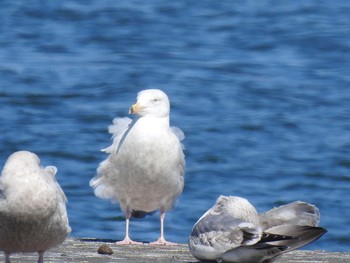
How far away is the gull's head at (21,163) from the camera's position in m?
7.77

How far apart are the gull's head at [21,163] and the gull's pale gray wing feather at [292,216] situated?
1.70m

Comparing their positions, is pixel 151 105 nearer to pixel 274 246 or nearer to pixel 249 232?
pixel 249 232

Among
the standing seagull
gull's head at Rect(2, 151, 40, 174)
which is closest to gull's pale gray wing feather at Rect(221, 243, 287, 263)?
gull's head at Rect(2, 151, 40, 174)

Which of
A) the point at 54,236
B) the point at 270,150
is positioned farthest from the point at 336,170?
the point at 54,236

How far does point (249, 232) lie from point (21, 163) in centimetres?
147

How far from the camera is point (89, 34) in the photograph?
1142 inches

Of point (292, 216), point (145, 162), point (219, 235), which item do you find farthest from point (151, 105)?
point (219, 235)

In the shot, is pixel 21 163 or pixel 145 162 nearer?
pixel 21 163

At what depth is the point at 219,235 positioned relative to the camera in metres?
8.56

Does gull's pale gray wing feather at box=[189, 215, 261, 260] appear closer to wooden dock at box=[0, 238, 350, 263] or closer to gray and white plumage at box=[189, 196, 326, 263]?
gray and white plumage at box=[189, 196, 326, 263]

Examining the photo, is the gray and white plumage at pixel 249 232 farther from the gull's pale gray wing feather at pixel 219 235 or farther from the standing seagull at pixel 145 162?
the standing seagull at pixel 145 162

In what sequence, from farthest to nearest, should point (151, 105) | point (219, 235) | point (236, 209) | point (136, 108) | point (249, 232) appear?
point (151, 105), point (136, 108), point (236, 209), point (219, 235), point (249, 232)

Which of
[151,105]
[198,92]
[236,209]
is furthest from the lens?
[198,92]

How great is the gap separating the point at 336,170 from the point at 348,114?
288 cm
